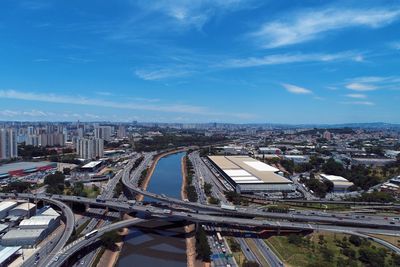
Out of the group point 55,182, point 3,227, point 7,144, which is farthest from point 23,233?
point 7,144

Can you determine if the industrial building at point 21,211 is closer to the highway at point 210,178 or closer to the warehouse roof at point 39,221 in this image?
the warehouse roof at point 39,221

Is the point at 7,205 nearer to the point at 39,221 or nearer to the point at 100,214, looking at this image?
the point at 39,221

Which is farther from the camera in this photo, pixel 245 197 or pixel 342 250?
pixel 245 197

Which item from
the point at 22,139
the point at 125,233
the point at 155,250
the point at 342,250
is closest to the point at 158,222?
the point at 125,233

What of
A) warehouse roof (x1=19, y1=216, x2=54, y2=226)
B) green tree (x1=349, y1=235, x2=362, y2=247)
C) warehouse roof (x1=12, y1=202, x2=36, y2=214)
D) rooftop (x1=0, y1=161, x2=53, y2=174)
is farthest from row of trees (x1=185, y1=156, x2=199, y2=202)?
rooftop (x1=0, y1=161, x2=53, y2=174)

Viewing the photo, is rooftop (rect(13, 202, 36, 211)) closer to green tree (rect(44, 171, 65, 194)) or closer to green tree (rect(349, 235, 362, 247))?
green tree (rect(44, 171, 65, 194))

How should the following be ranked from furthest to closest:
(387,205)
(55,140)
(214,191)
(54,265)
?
(55,140), (214,191), (387,205), (54,265)

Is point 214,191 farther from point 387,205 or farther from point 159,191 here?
point 387,205
